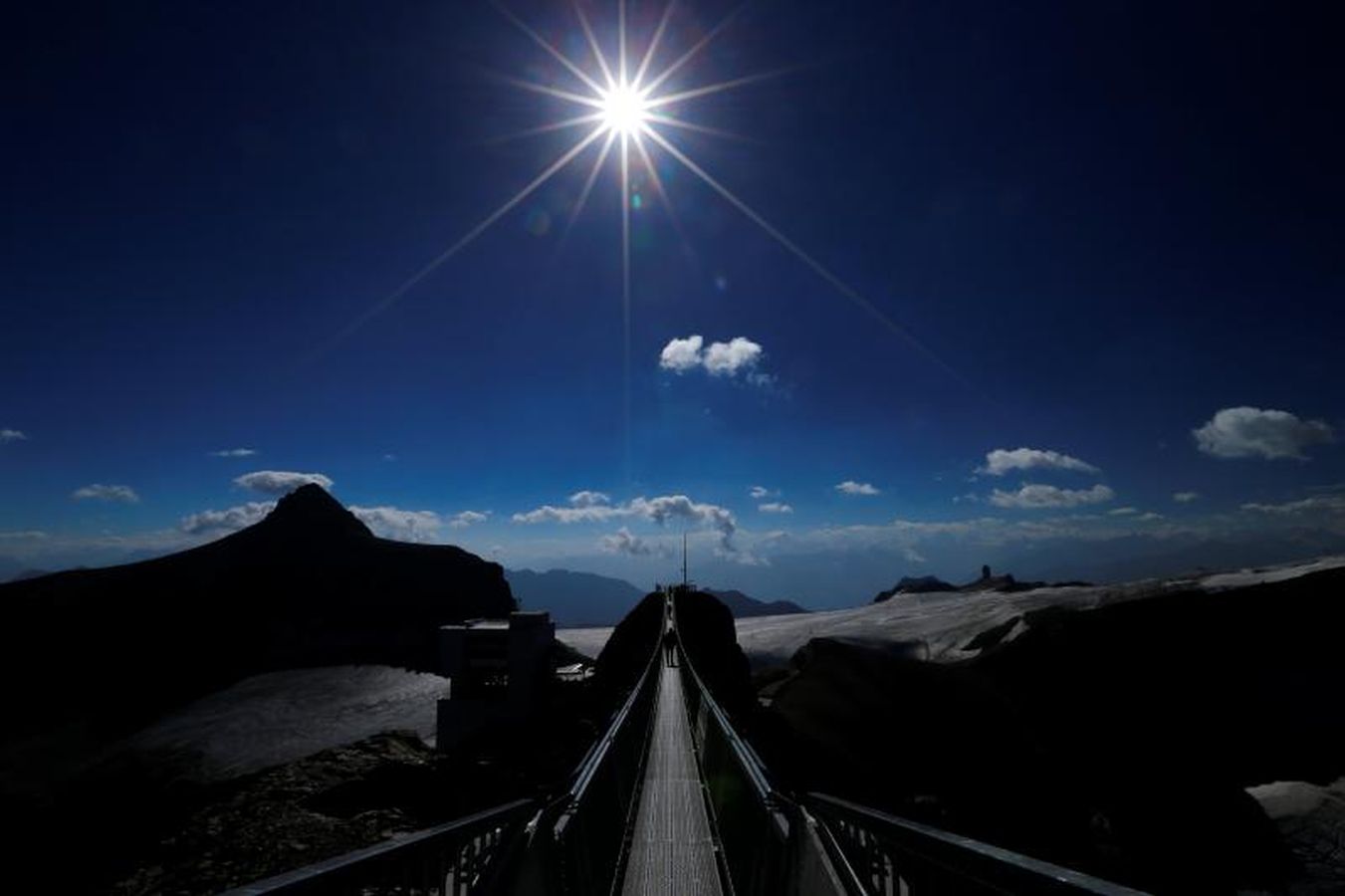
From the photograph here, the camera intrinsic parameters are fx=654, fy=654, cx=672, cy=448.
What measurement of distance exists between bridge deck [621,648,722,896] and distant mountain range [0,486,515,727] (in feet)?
407

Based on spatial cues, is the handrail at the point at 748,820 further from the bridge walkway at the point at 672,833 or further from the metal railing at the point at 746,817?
the bridge walkway at the point at 672,833

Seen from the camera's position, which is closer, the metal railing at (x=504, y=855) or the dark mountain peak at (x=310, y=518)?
the metal railing at (x=504, y=855)

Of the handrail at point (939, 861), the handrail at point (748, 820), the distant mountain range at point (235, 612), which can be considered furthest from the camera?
the distant mountain range at point (235, 612)

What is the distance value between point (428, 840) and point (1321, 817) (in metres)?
33.5

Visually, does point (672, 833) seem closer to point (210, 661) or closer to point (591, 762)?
point (591, 762)

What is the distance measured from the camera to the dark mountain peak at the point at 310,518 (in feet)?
522

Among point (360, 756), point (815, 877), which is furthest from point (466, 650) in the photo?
point (815, 877)

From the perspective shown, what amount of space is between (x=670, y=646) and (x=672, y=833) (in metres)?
38.1

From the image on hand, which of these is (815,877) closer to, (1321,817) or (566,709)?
(1321,817)

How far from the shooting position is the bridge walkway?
27.6ft

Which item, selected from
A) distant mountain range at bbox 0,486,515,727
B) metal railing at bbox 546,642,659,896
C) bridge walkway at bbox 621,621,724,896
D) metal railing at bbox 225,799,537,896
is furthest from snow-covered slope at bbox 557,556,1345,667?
distant mountain range at bbox 0,486,515,727

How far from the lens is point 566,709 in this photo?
47.2m

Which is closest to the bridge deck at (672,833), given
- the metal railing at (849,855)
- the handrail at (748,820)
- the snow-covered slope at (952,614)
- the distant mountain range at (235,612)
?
the handrail at (748,820)

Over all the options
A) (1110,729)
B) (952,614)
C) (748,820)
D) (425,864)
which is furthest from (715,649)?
(425,864)
